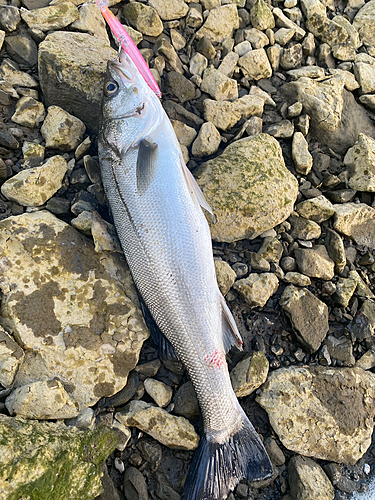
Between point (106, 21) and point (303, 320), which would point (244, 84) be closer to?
point (106, 21)

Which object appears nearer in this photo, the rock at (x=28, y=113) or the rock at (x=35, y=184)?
the rock at (x=35, y=184)

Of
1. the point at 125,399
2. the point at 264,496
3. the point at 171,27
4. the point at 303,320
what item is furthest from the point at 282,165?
the point at 264,496

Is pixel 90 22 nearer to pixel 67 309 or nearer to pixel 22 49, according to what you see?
pixel 22 49

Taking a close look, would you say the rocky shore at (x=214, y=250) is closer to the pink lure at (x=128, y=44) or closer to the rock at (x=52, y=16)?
the rock at (x=52, y=16)

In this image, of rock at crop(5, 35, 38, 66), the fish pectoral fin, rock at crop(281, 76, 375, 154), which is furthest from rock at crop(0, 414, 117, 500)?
rock at crop(281, 76, 375, 154)

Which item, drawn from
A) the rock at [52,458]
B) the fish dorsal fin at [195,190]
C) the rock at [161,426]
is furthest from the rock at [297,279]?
the rock at [52,458]

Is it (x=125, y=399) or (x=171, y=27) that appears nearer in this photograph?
(x=125, y=399)

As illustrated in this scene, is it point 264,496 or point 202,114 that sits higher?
point 202,114
